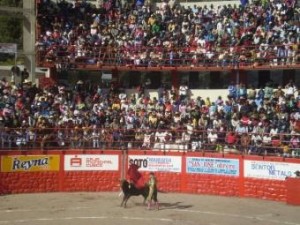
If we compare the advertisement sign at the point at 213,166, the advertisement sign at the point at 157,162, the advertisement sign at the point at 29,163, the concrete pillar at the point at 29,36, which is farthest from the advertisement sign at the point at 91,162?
the concrete pillar at the point at 29,36

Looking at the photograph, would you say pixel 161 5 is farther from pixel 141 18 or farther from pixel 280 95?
pixel 280 95

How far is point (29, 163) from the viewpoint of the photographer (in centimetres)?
2991

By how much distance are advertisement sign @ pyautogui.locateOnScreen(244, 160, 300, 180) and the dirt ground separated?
1.17 metres

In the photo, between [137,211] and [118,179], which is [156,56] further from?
[137,211]

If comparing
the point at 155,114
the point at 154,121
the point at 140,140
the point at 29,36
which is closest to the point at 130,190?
the point at 140,140

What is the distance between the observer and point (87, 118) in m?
33.1

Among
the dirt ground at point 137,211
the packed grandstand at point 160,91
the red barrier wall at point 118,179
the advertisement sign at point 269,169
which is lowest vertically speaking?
the dirt ground at point 137,211

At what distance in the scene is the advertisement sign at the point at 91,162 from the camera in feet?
100

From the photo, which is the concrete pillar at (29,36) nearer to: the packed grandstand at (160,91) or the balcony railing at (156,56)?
the packed grandstand at (160,91)

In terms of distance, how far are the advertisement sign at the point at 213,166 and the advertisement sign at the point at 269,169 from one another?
0.58 metres

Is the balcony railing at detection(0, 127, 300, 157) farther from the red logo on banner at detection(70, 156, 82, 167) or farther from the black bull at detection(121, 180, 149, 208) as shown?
the black bull at detection(121, 180, 149, 208)

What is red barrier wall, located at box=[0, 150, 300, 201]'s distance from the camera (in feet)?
94.7

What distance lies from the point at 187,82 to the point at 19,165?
12.3 m

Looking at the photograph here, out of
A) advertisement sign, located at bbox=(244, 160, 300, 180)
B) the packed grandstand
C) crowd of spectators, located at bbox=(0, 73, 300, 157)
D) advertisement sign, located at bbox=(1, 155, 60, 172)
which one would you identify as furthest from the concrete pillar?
advertisement sign, located at bbox=(244, 160, 300, 180)
